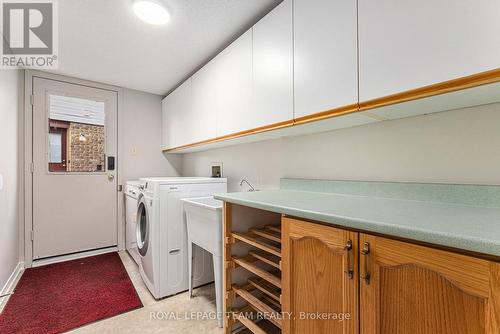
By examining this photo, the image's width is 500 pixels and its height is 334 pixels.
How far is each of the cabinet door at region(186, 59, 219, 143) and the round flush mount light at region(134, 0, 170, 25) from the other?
0.53 metres

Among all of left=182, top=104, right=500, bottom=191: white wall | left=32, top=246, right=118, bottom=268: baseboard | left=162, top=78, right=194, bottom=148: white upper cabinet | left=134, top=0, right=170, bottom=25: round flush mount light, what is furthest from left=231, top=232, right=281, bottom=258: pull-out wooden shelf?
left=32, top=246, right=118, bottom=268: baseboard

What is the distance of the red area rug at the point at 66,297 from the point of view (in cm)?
158

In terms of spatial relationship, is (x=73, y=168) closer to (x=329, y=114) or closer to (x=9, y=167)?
(x=9, y=167)

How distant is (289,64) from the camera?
1335 mm

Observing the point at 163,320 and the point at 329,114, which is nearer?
the point at 329,114

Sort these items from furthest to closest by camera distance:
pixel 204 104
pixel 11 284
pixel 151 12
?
pixel 204 104 → pixel 11 284 → pixel 151 12

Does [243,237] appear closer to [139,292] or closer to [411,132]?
[411,132]

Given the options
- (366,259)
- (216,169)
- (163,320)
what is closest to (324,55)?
(366,259)

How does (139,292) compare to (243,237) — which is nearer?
(243,237)

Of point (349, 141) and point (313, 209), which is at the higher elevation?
point (349, 141)

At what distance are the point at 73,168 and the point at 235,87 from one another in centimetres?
239

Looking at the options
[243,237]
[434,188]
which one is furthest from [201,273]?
[434,188]

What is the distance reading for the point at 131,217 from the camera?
2.63 metres

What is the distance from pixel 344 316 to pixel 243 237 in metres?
0.68
